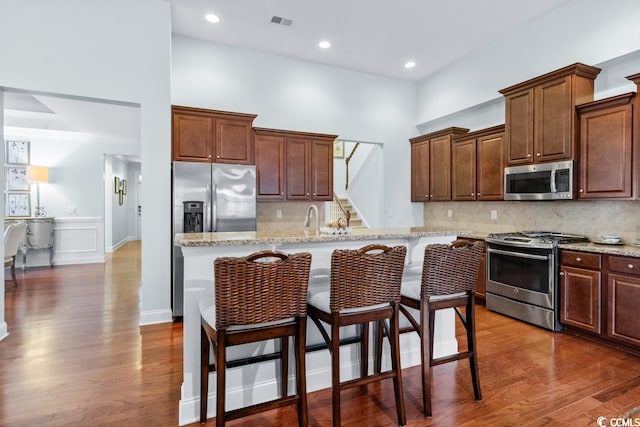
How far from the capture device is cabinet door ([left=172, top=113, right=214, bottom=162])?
4.08 metres

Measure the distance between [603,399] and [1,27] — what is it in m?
5.71

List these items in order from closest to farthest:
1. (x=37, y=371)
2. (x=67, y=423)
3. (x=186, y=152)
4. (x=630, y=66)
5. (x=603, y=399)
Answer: (x=67, y=423) < (x=603, y=399) < (x=37, y=371) < (x=630, y=66) < (x=186, y=152)

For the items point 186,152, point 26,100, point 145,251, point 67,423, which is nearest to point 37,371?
point 67,423

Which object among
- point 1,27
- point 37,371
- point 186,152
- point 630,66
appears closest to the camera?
point 37,371

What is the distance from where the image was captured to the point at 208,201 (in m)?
4.00

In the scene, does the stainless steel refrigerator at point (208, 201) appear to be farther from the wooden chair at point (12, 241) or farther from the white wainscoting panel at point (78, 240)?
the white wainscoting panel at point (78, 240)

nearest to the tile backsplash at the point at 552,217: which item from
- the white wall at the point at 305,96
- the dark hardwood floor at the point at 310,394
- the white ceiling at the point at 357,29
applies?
the white wall at the point at 305,96

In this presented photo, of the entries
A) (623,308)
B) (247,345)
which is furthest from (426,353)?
(623,308)

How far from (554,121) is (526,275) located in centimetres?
167

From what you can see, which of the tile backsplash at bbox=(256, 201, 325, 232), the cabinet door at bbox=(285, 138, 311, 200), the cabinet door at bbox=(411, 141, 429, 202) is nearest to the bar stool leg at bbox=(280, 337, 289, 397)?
the cabinet door at bbox=(285, 138, 311, 200)

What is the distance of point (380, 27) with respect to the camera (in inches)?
171

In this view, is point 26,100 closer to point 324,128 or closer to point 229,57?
point 229,57

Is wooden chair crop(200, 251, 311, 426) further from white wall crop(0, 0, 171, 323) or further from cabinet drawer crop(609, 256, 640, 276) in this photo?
cabinet drawer crop(609, 256, 640, 276)

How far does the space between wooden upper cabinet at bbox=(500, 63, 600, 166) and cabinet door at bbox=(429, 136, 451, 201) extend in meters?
1.15
